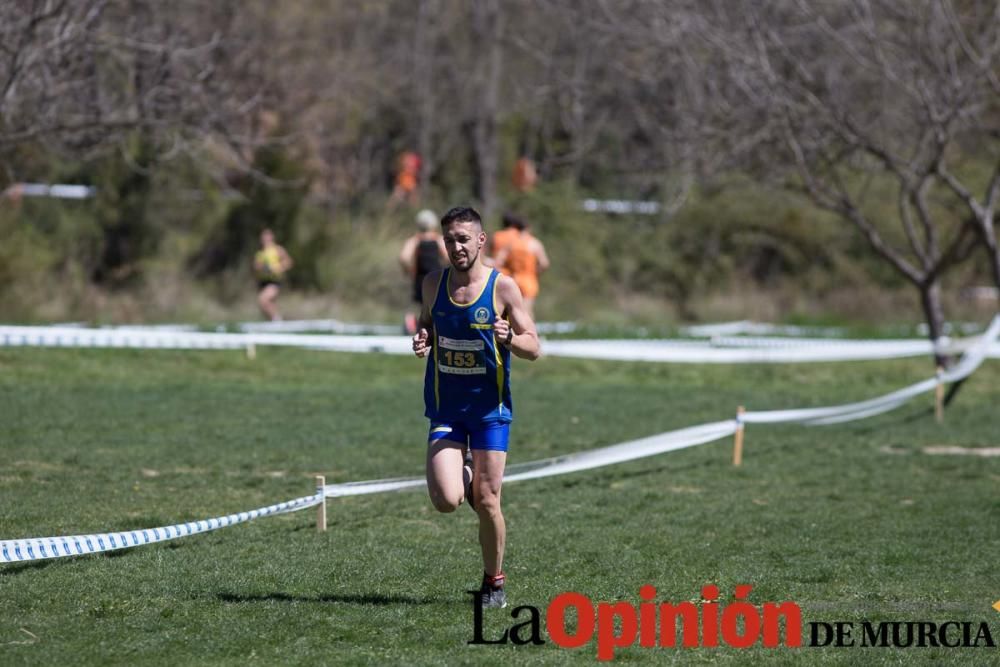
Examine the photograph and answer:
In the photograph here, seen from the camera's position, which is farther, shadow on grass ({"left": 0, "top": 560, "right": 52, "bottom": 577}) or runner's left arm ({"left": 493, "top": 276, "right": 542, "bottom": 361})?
shadow on grass ({"left": 0, "top": 560, "right": 52, "bottom": 577})

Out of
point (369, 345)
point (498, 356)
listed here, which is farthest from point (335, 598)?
point (369, 345)

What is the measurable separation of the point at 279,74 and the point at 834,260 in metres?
15.5

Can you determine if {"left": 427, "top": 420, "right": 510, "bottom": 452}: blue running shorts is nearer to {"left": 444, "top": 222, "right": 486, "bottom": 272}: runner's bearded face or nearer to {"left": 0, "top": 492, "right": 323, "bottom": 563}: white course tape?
{"left": 444, "top": 222, "right": 486, "bottom": 272}: runner's bearded face

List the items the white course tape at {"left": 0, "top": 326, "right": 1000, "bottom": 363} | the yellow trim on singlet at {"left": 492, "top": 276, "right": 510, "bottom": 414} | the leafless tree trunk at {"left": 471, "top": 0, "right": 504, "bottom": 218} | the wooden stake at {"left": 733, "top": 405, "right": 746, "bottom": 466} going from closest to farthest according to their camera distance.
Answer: the yellow trim on singlet at {"left": 492, "top": 276, "right": 510, "bottom": 414} < the wooden stake at {"left": 733, "top": 405, "right": 746, "bottom": 466} < the white course tape at {"left": 0, "top": 326, "right": 1000, "bottom": 363} < the leafless tree trunk at {"left": 471, "top": 0, "right": 504, "bottom": 218}

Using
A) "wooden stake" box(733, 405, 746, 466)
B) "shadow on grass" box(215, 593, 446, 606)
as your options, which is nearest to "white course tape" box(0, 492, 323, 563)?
"shadow on grass" box(215, 593, 446, 606)

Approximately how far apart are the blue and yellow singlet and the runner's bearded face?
0.60 feet

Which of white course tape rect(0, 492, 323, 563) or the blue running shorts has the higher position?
the blue running shorts

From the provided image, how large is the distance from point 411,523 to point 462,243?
10.9 ft

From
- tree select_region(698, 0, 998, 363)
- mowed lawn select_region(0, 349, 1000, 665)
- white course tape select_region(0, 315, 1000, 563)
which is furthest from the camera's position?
tree select_region(698, 0, 998, 363)

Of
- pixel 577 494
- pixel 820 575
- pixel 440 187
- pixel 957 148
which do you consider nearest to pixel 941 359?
pixel 957 148

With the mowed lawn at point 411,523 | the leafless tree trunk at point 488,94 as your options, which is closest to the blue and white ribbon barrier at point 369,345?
the mowed lawn at point 411,523

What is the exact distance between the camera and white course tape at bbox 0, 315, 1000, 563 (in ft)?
24.1

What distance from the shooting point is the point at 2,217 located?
25719 mm

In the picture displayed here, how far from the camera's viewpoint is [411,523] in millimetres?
9703
